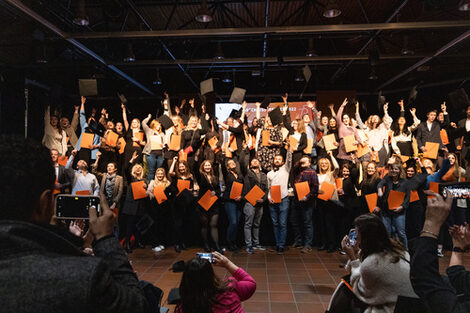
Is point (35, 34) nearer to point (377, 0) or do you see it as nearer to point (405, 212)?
point (377, 0)

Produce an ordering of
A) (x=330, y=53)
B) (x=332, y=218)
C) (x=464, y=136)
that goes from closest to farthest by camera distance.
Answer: (x=332, y=218) → (x=464, y=136) → (x=330, y=53)

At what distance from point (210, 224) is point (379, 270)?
4.19 meters

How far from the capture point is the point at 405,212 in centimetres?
529

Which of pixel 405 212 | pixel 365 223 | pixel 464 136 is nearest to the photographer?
pixel 365 223

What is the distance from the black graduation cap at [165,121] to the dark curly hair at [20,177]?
6.24 metres

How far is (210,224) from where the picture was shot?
5.78 meters

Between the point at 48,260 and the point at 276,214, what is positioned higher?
the point at 48,260

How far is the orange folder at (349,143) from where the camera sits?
21.5 feet

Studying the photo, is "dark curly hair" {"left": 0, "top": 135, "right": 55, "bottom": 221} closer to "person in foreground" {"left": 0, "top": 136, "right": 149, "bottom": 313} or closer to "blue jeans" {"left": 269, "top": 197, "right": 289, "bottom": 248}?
"person in foreground" {"left": 0, "top": 136, "right": 149, "bottom": 313}

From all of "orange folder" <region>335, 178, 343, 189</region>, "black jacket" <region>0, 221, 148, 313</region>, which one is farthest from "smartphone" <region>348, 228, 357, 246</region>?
"orange folder" <region>335, 178, 343, 189</region>

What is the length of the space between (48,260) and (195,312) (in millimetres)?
1099

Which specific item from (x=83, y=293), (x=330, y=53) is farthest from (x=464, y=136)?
(x=83, y=293)

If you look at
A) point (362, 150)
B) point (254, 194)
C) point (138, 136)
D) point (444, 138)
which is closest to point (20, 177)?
point (254, 194)

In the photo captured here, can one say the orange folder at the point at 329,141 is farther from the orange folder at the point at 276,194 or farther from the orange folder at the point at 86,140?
the orange folder at the point at 86,140
